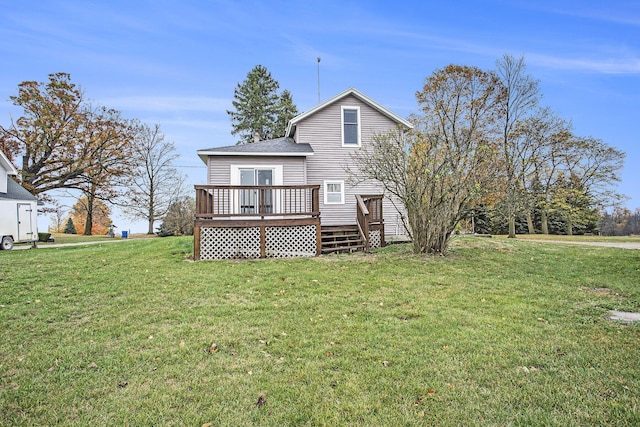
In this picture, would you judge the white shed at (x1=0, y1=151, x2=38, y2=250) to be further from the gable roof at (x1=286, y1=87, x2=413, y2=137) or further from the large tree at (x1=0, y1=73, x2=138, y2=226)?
the gable roof at (x1=286, y1=87, x2=413, y2=137)

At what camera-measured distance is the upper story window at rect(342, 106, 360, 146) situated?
14703mm

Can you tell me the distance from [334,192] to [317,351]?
11262 millimetres

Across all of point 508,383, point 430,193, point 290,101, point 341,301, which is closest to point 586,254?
point 430,193

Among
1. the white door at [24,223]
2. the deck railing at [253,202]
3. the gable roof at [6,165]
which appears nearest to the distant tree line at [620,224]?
the deck railing at [253,202]

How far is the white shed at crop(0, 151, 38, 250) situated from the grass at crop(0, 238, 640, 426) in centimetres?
1195

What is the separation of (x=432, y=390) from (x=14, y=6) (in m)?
17.0

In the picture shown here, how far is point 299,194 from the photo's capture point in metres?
12.9

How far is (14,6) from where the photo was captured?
39.2 ft

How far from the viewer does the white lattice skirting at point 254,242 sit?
32.1ft

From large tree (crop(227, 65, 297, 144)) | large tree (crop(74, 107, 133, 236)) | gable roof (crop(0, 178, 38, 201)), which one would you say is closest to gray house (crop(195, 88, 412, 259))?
gable roof (crop(0, 178, 38, 201))

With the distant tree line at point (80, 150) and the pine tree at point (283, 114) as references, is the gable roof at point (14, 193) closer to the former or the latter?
the distant tree line at point (80, 150)

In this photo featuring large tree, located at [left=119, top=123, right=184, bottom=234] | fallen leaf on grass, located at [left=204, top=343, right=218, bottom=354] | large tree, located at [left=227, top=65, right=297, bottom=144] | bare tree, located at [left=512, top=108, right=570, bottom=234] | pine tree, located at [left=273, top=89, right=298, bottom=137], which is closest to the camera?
fallen leaf on grass, located at [left=204, top=343, right=218, bottom=354]

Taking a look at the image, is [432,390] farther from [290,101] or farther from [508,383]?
[290,101]

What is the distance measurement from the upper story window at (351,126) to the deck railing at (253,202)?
11.3 feet
